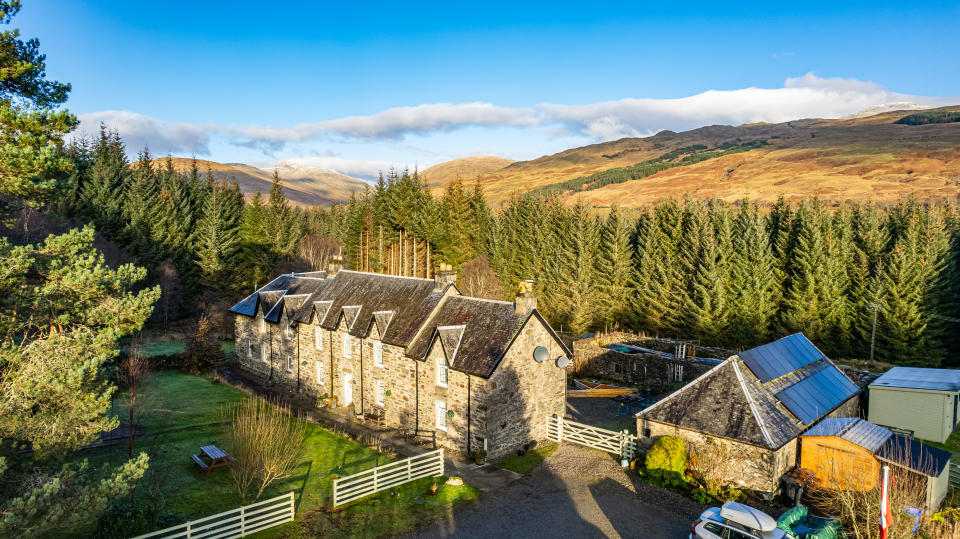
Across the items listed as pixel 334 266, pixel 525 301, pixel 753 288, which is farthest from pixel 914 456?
pixel 334 266

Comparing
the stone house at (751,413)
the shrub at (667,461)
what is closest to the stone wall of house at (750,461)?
the stone house at (751,413)

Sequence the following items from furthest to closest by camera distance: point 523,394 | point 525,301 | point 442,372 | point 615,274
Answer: point 615,274 → point 442,372 → point 523,394 → point 525,301

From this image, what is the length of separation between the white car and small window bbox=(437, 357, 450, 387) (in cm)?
1269

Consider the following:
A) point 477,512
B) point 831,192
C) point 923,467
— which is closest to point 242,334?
point 477,512

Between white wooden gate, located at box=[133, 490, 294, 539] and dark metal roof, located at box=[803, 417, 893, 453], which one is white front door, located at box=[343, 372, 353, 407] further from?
dark metal roof, located at box=[803, 417, 893, 453]

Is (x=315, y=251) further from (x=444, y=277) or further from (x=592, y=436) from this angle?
(x=592, y=436)

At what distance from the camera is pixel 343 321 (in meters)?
31.3

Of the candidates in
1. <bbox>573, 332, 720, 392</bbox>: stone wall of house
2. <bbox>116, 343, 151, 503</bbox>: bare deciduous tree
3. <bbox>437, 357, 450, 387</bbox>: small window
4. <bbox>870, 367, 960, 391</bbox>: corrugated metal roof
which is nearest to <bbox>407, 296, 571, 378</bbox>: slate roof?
<bbox>437, 357, 450, 387</bbox>: small window

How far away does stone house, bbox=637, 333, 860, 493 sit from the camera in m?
18.8

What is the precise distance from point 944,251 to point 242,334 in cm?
5546

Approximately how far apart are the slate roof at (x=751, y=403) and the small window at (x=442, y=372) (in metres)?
9.30

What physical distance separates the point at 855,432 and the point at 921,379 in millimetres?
12276

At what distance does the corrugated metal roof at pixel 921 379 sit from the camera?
84.4 feet

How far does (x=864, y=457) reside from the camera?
18.1m
